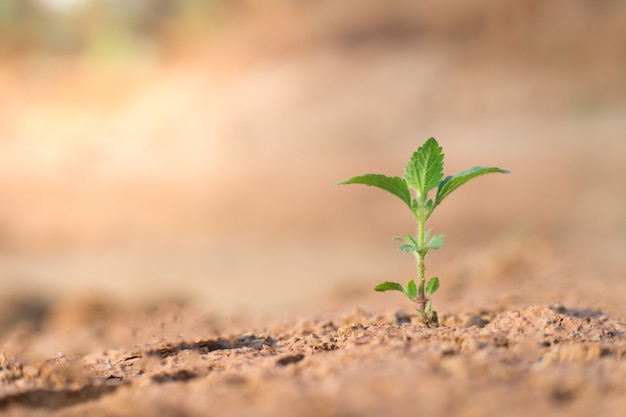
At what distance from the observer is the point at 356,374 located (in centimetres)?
120

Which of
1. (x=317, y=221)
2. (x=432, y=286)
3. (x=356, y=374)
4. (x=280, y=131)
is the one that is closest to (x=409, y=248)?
(x=432, y=286)

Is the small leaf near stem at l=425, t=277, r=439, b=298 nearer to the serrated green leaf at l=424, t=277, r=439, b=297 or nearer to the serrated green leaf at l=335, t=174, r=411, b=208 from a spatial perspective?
the serrated green leaf at l=424, t=277, r=439, b=297

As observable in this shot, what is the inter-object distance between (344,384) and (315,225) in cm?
929

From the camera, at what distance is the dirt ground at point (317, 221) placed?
1258 mm

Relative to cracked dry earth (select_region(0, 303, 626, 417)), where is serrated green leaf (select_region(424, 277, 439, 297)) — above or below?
above

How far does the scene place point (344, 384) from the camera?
114 cm

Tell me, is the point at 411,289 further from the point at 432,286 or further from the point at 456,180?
the point at 456,180

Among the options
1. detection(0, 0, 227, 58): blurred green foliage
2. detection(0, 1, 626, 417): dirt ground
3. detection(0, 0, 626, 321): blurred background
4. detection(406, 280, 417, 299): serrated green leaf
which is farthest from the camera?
detection(0, 0, 227, 58): blurred green foliage

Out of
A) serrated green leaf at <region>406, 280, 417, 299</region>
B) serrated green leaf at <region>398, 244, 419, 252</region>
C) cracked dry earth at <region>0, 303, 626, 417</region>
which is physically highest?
serrated green leaf at <region>398, 244, 419, 252</region>

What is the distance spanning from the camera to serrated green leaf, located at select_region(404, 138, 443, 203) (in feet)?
5.60

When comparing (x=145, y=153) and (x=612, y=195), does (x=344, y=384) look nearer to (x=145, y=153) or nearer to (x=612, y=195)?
(x=612, y=195)

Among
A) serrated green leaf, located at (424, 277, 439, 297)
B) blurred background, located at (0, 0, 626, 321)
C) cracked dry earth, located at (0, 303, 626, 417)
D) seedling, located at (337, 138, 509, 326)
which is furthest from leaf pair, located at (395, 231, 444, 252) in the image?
blurred background, located at (0, 0, 626, 321)

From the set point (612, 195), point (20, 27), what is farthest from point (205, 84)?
point (612, 195)

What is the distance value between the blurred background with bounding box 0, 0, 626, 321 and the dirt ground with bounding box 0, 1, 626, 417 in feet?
0.18
